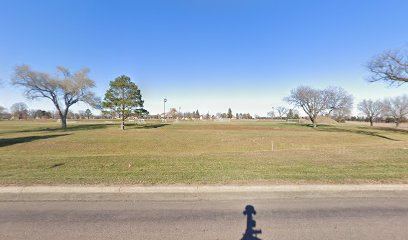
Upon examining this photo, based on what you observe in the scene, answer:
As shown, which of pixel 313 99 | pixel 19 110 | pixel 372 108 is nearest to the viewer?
pixel 313 99

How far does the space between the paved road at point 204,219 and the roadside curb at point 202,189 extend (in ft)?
1.29

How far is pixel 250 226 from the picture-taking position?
339 cm

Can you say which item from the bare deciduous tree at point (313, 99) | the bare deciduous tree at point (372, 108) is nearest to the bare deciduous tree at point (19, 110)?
the bare deciduous tree at point (313, 99)

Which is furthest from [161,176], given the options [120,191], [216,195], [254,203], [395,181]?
[395,181]

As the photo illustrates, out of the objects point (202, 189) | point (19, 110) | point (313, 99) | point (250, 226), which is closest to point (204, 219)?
point (250, 226)

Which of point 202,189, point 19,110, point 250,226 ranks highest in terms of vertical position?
point 19,110

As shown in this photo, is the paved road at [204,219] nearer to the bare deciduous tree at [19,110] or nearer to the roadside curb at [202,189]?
the roadside curb at [202,189]

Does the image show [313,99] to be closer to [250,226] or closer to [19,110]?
[250,226]

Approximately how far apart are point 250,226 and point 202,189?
1.65 meters

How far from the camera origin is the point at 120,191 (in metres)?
4.71

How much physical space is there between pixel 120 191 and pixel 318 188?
4.82 m

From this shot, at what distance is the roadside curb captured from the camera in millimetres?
4680

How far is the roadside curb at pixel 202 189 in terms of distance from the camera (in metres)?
4.68

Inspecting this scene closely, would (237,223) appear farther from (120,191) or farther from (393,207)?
(393,207)
